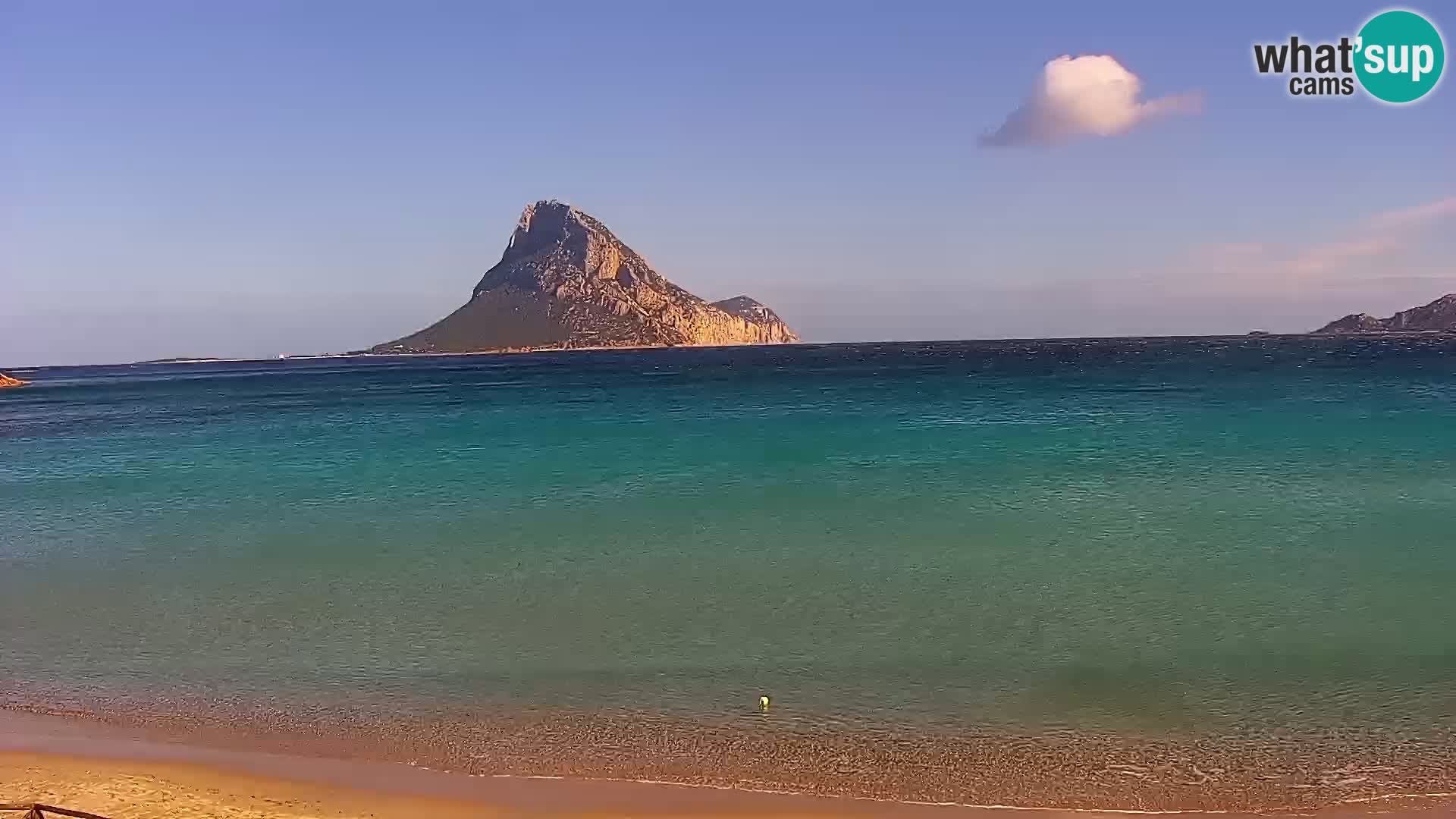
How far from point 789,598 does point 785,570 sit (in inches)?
79.0

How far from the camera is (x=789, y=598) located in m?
17.4

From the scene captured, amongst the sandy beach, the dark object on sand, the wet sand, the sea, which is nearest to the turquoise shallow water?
the sea

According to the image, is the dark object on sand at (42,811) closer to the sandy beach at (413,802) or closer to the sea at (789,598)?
the sandy beach at (413,802)

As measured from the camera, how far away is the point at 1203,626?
50.2 ft

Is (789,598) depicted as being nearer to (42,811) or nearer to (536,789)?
(536,789)

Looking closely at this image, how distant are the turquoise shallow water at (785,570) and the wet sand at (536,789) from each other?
157 cm

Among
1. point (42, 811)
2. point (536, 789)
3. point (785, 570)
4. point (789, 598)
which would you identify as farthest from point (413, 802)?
point (785, 570)

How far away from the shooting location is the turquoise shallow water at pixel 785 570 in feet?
43.0

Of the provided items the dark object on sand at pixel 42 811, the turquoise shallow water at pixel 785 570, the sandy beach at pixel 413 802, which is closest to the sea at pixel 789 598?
the turquoise shallow water at pixel 785 570

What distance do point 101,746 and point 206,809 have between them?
285cm

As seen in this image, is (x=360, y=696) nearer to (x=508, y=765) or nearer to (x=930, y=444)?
A: (x=508, y=765)

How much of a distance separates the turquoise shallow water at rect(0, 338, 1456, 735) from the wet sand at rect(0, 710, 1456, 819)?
1.57 meters

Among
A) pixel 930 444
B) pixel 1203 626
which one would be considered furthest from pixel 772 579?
pixel 930 444

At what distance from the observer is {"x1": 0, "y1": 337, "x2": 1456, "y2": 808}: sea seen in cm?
1138
